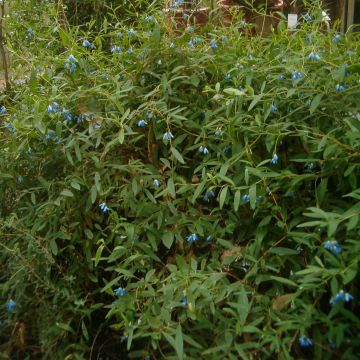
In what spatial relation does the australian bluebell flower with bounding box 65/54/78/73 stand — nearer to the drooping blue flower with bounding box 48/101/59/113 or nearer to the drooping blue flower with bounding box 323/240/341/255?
the drooping blue flower with bounding box 48/101/59/113

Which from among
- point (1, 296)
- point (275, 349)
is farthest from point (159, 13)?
point (275, 349)

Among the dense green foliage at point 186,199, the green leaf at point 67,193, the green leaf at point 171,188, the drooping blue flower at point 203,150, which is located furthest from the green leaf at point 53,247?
the drooping blue flower at point 203,150

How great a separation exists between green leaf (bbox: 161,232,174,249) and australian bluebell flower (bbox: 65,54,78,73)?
100 cm

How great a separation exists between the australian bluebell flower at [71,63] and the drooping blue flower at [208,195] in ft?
3.18

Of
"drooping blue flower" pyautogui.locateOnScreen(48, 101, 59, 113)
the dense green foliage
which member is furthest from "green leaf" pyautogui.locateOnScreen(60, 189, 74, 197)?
"drooping blue flower" pyautogui.locateOnScreen(48, 101, 59, 113)

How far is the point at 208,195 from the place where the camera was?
2578 millimetres

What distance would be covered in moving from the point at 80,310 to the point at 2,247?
54 centimetres

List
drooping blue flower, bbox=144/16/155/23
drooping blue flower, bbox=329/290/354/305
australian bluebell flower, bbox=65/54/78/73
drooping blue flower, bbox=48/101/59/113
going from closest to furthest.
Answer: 1. drooping blue flower, bbox=329/290/354/305
2. drooping blue flower, bbox=48/101/59/113
3. australian bluebell flower, bbox=65/54/78/73
4. drooping blue flower, bbox=144/16/155/23

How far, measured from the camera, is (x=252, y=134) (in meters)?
2.55

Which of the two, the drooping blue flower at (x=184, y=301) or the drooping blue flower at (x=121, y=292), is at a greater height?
the drooping blue flower at (x=184, y=301)

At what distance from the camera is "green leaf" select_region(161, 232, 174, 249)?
99.6 inches

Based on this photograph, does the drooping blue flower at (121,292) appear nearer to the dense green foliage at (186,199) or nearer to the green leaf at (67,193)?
the dense green foliage at (186,199)

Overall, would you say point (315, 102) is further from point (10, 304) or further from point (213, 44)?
point (10, 304)

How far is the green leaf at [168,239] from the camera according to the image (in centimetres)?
253
